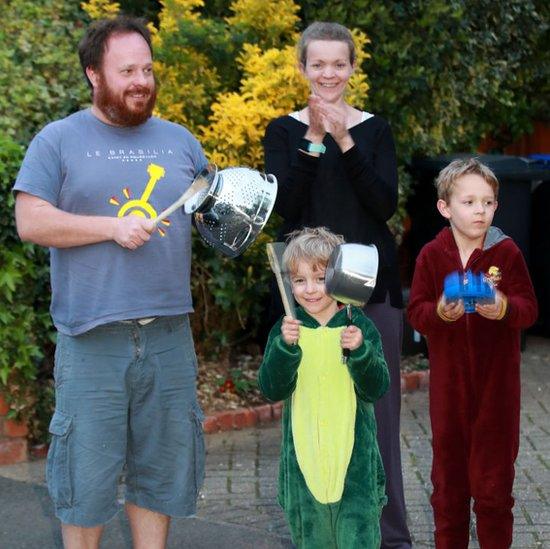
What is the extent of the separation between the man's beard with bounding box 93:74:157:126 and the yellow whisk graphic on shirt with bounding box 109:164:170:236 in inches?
6.3

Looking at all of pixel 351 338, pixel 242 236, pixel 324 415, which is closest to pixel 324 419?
pixel 324 415

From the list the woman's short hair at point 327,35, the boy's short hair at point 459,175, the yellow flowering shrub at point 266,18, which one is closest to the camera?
the boy's short hair at point 459,175

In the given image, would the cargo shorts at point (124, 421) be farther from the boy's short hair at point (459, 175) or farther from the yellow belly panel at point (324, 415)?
the boy's short hair at point (459, 175)

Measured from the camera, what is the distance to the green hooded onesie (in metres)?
3.49

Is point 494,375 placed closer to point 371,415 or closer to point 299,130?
point 371,415

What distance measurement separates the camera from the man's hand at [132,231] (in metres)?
3.41

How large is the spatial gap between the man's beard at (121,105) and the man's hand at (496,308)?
120 cm

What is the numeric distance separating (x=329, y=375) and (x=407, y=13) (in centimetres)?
403

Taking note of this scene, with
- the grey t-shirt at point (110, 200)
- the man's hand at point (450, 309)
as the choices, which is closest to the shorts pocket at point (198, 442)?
the grey t-shirt at point (110, 200)

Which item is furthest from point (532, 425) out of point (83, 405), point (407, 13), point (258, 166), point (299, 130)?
point (83, 405)

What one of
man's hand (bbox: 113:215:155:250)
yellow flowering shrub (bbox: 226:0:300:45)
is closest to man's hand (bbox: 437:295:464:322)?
man's hand (bbox: 113:215:155:250)

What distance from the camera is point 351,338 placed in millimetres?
3387

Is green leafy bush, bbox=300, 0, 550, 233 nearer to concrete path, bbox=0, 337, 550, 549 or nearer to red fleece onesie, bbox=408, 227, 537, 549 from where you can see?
concrete path, bbox=0, 337, 550, 549

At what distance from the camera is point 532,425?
6.33 meters
